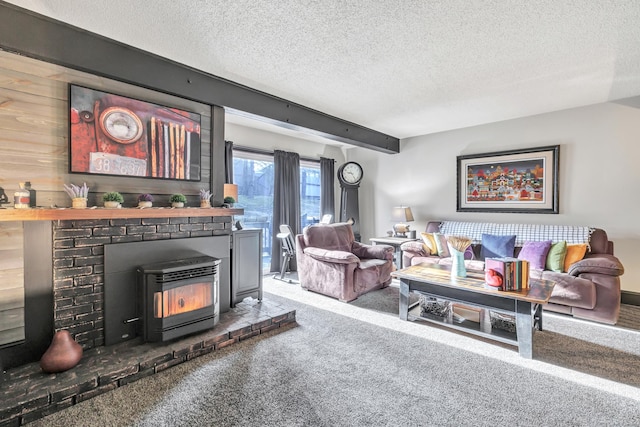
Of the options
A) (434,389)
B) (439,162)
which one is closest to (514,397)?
(434,389)

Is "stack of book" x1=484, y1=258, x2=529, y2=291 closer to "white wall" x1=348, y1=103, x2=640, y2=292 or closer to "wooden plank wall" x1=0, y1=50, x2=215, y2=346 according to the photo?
"white wall" x1=348, y1=103, x2=640, y2=292

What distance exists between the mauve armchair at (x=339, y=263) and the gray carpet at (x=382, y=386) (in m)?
0.98

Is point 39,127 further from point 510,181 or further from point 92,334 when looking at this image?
point 510,181

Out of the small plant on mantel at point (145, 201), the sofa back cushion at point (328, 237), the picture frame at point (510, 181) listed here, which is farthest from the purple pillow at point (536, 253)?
the small plant on mantel at point (145, 201)

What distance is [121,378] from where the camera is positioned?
201 centimetres

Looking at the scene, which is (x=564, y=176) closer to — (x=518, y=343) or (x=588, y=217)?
(x=588, y=217)

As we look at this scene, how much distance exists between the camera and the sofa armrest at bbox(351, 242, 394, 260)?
436 centimetres

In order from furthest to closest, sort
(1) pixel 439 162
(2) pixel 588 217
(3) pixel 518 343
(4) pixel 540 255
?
(1) pixel 439 162, (2) pixel 588 217, (4) pixel 540 255, (3) pixel 518 343

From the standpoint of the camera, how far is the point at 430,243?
176 inches

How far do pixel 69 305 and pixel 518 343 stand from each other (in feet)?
11.5

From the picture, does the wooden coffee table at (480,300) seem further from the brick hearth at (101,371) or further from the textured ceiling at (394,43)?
the textured ceiling at (394,43)

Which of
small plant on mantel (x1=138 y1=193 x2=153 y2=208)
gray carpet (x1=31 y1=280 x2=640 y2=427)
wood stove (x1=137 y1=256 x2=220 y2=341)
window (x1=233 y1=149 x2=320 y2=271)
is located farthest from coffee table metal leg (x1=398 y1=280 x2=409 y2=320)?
small plant on mantel (x1=138 y1=193 x2=153 y2=208)

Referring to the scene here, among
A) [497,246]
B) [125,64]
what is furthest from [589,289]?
[125,64]

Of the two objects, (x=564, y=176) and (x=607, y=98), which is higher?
(x=607, y=98)
